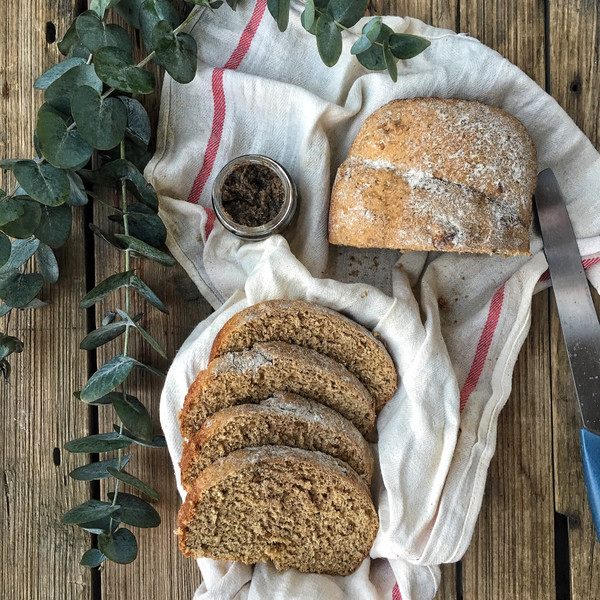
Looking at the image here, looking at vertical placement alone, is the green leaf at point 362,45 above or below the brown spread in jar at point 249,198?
above

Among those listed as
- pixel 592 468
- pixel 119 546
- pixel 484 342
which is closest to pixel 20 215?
pixel 119 546

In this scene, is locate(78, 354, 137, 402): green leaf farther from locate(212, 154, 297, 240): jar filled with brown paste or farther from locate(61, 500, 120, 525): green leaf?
locate(212, 154, 297, 240): jar filled with brown paste

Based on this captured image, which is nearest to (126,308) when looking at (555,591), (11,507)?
(11,507)

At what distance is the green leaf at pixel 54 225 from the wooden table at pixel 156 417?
20 cm

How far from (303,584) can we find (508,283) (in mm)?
1191

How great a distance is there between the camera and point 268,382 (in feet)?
6.98

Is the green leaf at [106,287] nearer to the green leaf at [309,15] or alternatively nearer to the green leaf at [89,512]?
the green leaf at [89,512]

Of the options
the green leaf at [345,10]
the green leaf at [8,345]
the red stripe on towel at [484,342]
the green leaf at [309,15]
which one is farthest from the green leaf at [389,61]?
the green leaf at [8,345]

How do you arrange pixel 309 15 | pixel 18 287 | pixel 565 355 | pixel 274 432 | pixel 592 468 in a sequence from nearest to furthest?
pixel 309 15
pixel 274 432
pixel 592 468
pixel 18 287
pixel 565 355

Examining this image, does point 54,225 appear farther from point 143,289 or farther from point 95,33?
point 95,33

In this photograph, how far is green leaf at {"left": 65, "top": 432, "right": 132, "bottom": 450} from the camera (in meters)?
2.23

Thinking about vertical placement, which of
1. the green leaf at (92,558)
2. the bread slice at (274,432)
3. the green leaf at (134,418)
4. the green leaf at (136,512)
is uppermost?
the green leaf at (134,418)

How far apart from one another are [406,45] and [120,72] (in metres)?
0.86

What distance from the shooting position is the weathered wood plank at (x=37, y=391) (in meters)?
2.44
